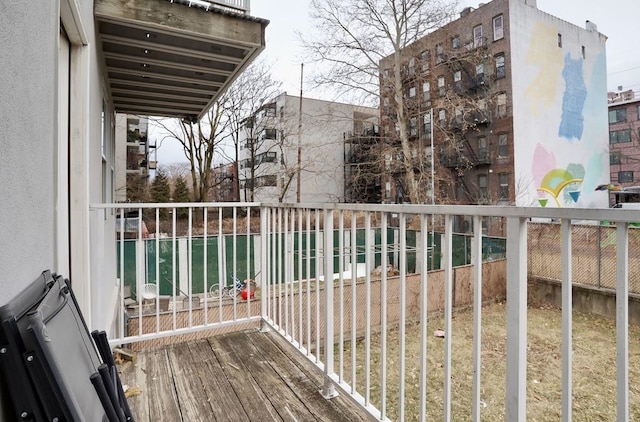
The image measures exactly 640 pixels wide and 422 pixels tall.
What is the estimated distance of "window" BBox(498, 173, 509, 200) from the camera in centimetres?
1538

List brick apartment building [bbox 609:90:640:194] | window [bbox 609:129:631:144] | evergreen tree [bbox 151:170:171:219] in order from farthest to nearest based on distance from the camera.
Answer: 1. window [bbox 609:129:631:144]
2. brick apartment building [bbox 609:90:640:194]
3. evergreen tree [bbox 151:170:171:219]

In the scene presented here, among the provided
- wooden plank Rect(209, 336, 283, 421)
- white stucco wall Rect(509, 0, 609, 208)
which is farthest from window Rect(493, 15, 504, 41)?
wooden plank Rect(209, 336, 283, 421)

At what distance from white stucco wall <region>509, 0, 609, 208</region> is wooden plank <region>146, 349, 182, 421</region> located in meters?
14.8

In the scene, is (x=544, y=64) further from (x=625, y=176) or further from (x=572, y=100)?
(x=625, y=176)

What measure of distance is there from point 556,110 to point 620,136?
12.4 meters

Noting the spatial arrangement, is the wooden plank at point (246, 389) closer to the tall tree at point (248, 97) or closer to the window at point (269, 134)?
the tall tree at point (248, 97)

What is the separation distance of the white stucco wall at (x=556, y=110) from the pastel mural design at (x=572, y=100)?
45mm

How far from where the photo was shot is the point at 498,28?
15406mm

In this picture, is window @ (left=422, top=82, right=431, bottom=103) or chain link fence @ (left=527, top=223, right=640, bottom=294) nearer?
chain link fence @ (left=527, top=223, right=640, bottom=294)

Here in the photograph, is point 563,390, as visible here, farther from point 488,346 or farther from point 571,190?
point 571,190

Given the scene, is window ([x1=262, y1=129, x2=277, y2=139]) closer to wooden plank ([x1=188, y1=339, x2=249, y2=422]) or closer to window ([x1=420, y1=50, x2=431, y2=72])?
window ([x1=420, y1=50, x2=431, y2=72])

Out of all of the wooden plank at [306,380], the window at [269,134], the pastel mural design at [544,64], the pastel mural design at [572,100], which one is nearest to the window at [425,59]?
the pastel mural design at [544,64]

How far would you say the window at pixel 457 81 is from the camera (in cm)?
1378

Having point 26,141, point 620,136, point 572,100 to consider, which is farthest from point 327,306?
point 620,136
